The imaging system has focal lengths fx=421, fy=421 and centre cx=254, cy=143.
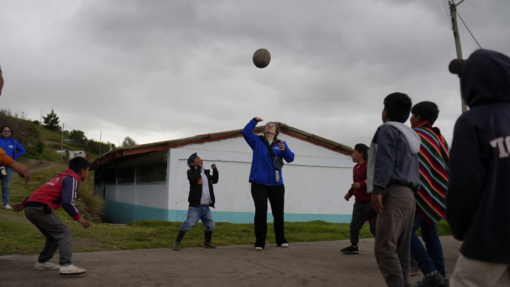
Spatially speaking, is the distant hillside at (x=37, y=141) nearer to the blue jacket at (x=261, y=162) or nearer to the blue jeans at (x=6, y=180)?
the blue jeans at (x=6, y=180)

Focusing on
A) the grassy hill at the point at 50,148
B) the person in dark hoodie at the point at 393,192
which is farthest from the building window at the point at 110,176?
the grassy hill at the point at 50,148

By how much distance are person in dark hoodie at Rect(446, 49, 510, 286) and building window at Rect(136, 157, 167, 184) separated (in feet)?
43.0

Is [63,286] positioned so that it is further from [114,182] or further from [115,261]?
[114,182]

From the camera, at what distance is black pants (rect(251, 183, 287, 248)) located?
6715mm

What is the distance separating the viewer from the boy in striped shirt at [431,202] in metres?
4.02

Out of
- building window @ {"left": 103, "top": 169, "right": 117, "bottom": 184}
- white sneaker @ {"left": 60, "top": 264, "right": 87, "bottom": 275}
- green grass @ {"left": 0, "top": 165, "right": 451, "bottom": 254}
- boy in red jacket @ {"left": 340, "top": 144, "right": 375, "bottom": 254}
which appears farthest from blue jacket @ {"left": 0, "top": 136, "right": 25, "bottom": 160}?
building window @ {"left": 103, "top": 169, "right": 117, "bottom": 184}

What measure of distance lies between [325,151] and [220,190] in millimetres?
4860

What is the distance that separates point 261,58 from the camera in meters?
9.60

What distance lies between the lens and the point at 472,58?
7.52 feet

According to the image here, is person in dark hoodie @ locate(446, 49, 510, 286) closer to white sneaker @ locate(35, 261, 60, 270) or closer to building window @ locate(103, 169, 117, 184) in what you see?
white sneaker @ locate(35, 261, 60, 270)

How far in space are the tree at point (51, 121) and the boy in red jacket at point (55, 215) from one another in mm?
114697

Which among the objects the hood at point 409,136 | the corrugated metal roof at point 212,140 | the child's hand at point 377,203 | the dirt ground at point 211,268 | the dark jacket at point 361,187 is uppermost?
the corrugated metal roof at point 212,140

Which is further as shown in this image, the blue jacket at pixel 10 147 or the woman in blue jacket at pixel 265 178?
the blue jacket at pixel 10 147

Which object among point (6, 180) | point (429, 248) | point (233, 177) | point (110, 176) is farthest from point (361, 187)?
point (110, 176)
